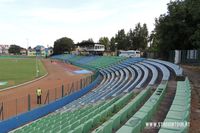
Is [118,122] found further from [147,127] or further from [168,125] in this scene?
[168,125]

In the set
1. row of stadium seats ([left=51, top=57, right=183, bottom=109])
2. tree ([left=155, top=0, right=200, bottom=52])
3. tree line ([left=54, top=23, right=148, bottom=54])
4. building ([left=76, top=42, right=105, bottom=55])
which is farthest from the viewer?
tree line ([left=54, top=23, right=148, bottom=54])

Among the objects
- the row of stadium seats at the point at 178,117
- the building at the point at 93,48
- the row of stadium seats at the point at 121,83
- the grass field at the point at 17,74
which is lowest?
the grass field at the point at 17,74

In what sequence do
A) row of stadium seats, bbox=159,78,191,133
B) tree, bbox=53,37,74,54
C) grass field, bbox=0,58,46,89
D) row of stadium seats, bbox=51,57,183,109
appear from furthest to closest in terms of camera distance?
tree, bbox=53,37,74,54 < grass field, bbox=0,58,46,89 < row of stadium seats, bbox=51,57,183,109 < row of stadium seats, bbox=159,78,191,133

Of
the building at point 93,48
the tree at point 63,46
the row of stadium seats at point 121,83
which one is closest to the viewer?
the row of stadium seats at point 121,83

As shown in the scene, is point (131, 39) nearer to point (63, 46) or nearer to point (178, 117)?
point (63, 46)

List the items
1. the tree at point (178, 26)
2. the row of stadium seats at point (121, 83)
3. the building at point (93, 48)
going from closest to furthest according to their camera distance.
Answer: the row of stadium seats at point (121, 83) < the tree at point (178, 26) < the building at point (93, 48)

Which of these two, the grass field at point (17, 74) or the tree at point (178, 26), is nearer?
the grass field at point (17, 74)

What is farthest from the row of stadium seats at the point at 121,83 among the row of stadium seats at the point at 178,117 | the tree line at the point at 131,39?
the tree line at the point at 131,39

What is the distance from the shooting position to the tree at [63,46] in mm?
147500

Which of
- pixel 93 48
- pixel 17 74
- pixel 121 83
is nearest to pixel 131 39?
pixel 93 48

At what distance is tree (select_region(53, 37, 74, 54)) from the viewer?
484 ft

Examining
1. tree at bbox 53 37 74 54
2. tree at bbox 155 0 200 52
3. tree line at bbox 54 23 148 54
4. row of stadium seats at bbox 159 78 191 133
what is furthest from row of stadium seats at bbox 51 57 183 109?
tree at bbox 53 37 74 54

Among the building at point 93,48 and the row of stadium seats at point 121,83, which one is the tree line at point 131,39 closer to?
the building at point 93,48

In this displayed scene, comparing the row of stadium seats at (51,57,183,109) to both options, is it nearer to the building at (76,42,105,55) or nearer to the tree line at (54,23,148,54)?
the building at (76,42,105,55)
